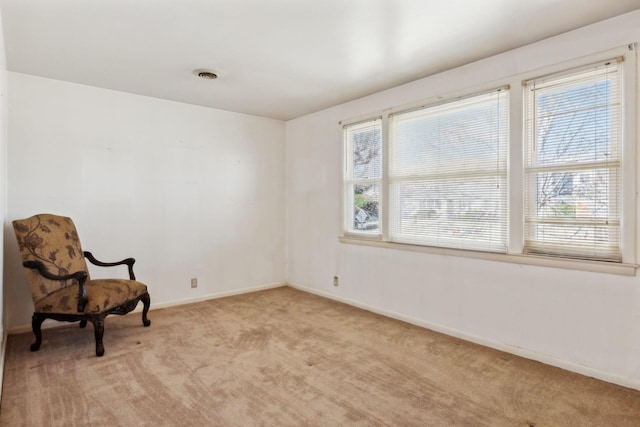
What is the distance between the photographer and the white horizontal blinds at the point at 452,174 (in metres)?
3.03

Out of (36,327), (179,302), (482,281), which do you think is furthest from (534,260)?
(36,327)

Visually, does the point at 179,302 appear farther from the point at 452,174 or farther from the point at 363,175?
the point at 452,174

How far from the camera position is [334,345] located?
3084 mm

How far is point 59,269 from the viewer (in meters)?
3.09

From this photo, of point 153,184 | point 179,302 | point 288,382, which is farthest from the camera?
point 179,302

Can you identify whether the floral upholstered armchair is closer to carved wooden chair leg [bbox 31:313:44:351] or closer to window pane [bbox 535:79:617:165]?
carved wooden chair leg [bbox 31:313:44:351]

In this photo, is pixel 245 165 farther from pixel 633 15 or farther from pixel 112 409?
pixel 633 15

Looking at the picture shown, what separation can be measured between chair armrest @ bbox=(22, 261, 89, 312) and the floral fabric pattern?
43 mm

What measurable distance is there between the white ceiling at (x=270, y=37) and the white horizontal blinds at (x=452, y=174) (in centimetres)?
42

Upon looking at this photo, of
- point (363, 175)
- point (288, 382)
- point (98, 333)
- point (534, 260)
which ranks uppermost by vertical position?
point (363, 175)

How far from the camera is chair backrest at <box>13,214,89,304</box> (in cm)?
296

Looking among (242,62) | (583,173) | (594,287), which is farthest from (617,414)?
(242,62)

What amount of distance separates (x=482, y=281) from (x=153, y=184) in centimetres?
354

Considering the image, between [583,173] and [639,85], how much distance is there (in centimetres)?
61
